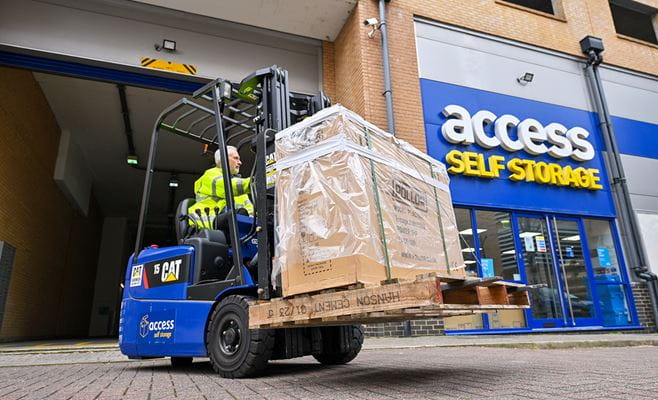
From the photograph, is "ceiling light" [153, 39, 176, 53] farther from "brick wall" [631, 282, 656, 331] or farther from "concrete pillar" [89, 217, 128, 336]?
"concrete pillar" [89, 217, 128, 336]

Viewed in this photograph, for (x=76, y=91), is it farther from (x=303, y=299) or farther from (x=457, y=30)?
(x=303, y=299)

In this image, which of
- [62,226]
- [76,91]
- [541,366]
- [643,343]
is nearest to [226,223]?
[541,366]

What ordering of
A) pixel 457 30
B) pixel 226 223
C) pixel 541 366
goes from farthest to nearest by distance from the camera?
pixel 457 30 < pixel 226 223 < pixel 541 366

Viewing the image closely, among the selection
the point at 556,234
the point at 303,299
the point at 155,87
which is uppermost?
the point at 155,87

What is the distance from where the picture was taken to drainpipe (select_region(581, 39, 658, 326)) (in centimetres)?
1048

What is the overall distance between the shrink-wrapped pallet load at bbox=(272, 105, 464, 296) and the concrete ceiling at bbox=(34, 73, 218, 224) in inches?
391

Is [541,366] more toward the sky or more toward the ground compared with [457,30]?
more toward the ground

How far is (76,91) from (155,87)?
3681 millimetres

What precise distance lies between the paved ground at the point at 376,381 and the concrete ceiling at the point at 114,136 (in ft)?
29.4

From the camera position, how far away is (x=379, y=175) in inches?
121

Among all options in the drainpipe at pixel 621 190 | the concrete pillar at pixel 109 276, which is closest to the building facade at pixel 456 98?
the drainpipe at pixel 621 190

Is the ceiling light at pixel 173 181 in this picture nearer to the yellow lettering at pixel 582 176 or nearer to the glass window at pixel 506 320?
the glass window at pixel 506 320

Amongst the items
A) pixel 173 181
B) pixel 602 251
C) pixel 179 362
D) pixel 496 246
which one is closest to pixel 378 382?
pixel 179 362

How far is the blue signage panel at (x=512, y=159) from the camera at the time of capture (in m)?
9.53
